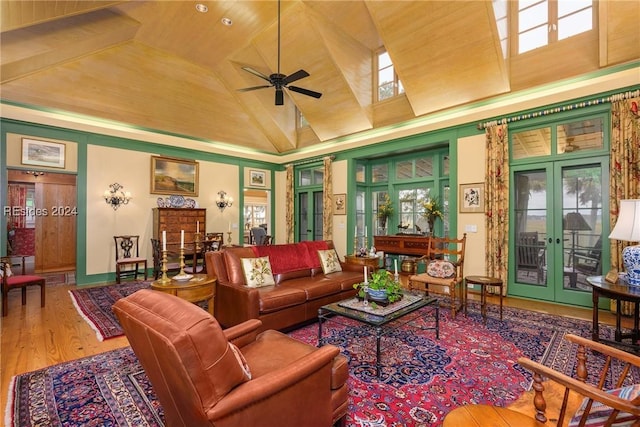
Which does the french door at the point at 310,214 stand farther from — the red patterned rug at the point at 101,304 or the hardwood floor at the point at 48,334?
the hardwood floor at the point at 48,334

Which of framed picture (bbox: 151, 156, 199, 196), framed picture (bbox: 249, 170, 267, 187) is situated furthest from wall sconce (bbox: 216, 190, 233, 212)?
framed picture (bbox: 249, 170, 267, 187)

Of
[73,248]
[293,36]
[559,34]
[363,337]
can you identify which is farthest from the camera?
[73,248]

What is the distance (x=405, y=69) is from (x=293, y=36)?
2.37 meters

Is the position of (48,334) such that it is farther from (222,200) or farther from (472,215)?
(472,215)

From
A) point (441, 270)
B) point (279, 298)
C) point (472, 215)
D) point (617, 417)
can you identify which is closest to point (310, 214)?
point (472, 215)

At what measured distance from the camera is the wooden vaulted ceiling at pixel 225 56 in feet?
15.7

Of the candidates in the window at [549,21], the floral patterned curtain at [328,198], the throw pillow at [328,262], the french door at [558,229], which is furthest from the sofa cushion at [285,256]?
the window at [549,21]

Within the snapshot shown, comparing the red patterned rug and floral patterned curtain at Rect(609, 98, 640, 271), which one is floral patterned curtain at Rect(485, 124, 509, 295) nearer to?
floral patterned curtain at Rect(609, 98, 640, 271)

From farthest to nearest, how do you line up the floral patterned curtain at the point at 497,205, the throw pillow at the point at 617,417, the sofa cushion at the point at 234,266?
the floral patterned curtain at the point at 497,205, the sofa cushion at the point at 234,266, the throw pillow at the point at 617,417

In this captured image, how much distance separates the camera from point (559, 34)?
469cm

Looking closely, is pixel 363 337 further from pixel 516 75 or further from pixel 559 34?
pixel 559 34

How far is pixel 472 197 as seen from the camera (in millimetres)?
5516

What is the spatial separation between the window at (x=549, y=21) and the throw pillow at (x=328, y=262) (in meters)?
4.71

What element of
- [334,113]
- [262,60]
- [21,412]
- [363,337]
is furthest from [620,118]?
[21,412]
